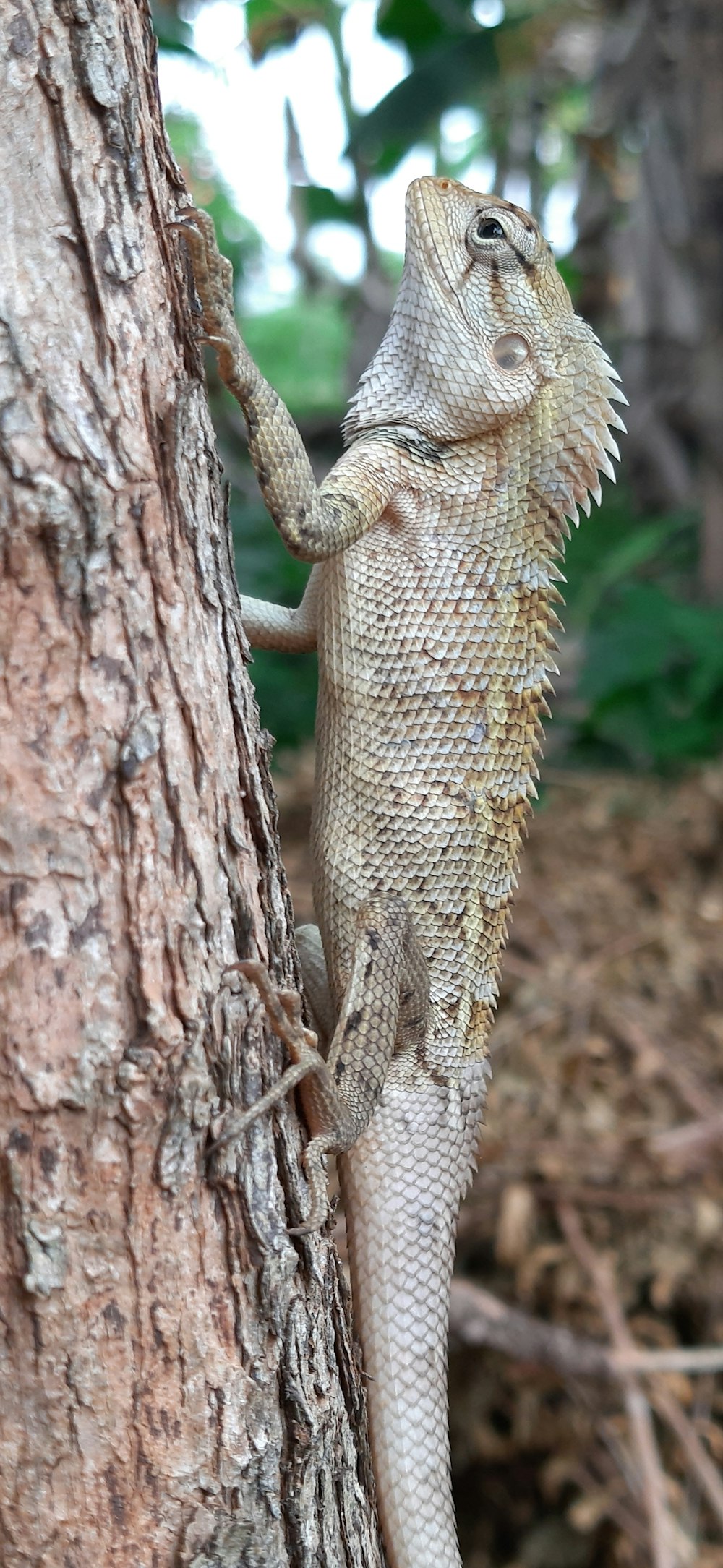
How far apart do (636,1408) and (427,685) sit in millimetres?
2489

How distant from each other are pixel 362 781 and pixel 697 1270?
2517mm

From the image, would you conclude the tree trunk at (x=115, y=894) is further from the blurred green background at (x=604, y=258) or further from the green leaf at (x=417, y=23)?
the green leaf at (x=417, y=23)

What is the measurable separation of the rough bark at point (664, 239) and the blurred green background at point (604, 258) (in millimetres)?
16

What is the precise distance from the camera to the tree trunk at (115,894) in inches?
58.4

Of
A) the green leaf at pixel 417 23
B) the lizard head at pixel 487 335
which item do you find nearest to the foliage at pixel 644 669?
the green leaf at pixel 417 23

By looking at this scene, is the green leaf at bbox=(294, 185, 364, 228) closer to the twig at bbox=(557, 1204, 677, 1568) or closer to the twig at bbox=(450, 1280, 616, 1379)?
the twig at bbox=(557, 1204, 677, 1568)

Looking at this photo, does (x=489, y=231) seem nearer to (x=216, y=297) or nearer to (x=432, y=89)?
(x=216, y=297)

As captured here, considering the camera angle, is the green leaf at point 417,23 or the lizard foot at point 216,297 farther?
the green leaf at point 417,23

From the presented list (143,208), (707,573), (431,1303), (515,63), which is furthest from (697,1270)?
(515,63)

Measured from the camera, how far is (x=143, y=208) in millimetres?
1604

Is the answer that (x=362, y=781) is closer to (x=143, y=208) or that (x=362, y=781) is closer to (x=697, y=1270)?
(x=143, y=208)

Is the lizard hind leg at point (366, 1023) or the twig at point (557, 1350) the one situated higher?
the lizard hind leg at point (366, 1023)

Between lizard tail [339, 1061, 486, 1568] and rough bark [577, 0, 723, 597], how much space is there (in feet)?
18.2

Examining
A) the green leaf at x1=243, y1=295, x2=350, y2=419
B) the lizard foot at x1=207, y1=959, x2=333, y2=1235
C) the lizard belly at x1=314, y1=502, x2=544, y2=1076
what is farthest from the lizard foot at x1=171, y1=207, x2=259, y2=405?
the green leaf at x1=243, y1=295, x2=350, y2=419
